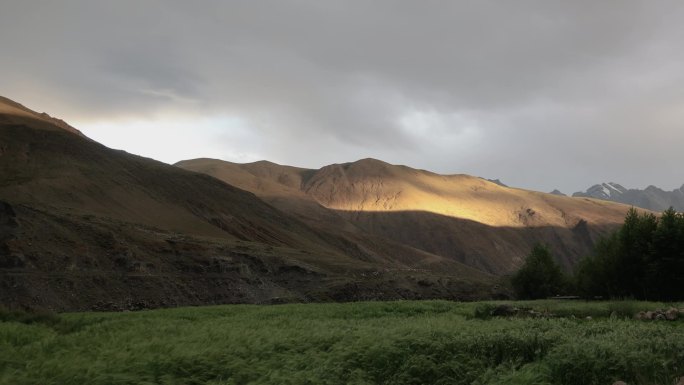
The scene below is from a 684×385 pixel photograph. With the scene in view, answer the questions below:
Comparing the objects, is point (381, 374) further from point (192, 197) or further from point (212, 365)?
point (192, 197)

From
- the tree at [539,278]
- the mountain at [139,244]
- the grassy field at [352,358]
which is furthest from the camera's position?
the tree at [539,278]

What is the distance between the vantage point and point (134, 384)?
35.3 ft

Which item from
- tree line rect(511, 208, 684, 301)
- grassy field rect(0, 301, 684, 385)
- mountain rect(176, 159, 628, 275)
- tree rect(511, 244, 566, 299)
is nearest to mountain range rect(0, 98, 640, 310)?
mountain rect(176, 159, 628, 275)

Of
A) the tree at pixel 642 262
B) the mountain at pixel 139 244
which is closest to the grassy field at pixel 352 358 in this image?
the tree at pixel 642 262

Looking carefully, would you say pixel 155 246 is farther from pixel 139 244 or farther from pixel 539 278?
pixel 539 278

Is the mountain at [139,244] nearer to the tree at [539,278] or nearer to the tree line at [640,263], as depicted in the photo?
the tree at [539,278]

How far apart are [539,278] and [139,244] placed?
39855 mm

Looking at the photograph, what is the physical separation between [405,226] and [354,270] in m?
109

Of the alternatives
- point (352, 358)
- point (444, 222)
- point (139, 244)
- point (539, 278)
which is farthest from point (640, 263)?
point (444, 222)

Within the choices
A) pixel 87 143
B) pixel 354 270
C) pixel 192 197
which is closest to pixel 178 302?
pixel 354 270

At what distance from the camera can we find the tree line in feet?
124

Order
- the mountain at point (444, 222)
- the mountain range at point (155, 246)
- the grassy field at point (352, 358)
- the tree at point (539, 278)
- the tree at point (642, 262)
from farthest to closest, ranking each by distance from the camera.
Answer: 1. the mountain at point (444, 222)
2. the tree at point (539, 278)
3. the mountain range at point (155, 246)
4. the tree at point (642, 262)
5. the grassy field at point (352, 358)

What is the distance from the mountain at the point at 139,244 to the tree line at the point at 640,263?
20.8m

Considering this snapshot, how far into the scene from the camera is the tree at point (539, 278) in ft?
175
